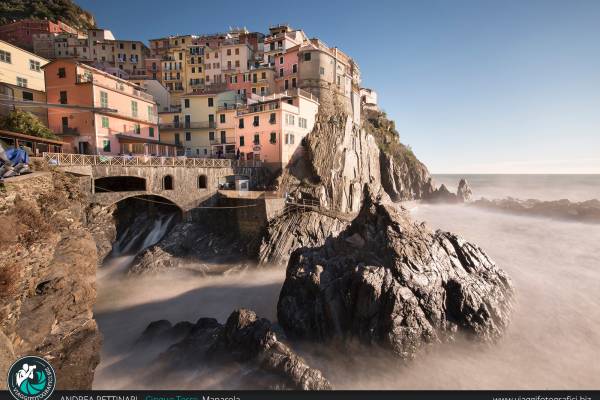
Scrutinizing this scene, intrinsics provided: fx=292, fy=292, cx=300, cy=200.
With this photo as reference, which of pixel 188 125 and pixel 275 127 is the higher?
pixel 188 125

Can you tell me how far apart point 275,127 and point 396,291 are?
31.1 metres

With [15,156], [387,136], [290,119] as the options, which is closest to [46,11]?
[290,119]

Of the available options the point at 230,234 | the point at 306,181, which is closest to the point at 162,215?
the point at 230,234

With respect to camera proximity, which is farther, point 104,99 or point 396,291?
point 104,99

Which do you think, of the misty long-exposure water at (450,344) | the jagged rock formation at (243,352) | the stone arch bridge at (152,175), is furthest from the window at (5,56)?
the jagged rock formation at (243,352)

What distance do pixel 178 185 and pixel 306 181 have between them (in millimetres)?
16554

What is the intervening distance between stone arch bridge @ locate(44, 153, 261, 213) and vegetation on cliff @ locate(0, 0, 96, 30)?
281ft

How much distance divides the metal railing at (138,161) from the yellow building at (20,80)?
47.4ft

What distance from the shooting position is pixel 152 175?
1347 inches

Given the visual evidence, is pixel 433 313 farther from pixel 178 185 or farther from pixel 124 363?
pixel 178 185

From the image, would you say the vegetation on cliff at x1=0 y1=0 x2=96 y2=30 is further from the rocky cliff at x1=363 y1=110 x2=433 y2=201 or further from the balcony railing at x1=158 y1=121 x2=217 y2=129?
the rocky cliff at x1=363 y1=110 x2=433 y2=201

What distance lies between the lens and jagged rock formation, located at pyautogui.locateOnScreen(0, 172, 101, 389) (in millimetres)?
11844

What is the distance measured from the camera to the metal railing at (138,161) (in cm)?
2888

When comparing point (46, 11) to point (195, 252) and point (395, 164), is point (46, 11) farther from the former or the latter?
point (395, 164)
